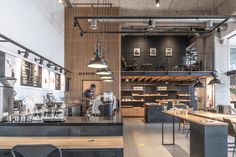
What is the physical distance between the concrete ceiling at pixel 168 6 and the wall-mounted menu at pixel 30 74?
6.40 metres

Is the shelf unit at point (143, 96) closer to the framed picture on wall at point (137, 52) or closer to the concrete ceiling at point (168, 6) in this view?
the framed picture on wall at point (137, 52)

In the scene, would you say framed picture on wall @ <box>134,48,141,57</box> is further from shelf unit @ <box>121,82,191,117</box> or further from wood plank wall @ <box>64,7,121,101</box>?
wood plank wall @ <box>64,7,121,101</box>

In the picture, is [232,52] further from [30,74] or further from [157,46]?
[30,74]

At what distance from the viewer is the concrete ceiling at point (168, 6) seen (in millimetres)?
14742

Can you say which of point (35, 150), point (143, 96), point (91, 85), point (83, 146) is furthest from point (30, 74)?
point (143, 96)

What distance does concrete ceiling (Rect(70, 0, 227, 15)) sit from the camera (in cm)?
1474

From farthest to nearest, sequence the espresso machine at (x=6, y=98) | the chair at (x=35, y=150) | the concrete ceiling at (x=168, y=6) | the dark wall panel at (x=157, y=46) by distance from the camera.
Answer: the dark wall panel at (x=157, y=46) → the concrete ceiling at (x=168, y=6) → the espresso machine at (x=6, y=98) → the chair at (x=35, y=150)

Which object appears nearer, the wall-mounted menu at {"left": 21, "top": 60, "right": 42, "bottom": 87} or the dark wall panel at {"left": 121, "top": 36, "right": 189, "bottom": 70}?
the wall-mounted menu at {"left": 21, "top": 60, "right": 42, "bottom": 87}

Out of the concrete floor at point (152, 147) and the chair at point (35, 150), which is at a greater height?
the chair at point (35, 150)

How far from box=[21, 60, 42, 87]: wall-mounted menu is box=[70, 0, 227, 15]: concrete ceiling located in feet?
21.0

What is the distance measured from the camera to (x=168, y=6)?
50.4 ft

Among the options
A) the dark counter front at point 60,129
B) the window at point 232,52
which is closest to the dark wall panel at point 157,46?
the window at point 232,52

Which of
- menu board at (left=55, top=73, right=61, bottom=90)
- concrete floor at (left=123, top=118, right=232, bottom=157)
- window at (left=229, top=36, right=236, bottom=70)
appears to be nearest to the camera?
concrete floor at (left=123, top=118, right=232, bottom=157)

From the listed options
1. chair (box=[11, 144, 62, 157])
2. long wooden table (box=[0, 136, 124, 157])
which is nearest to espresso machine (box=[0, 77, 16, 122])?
long wooden table (box=[0, 136, 124, 157])
